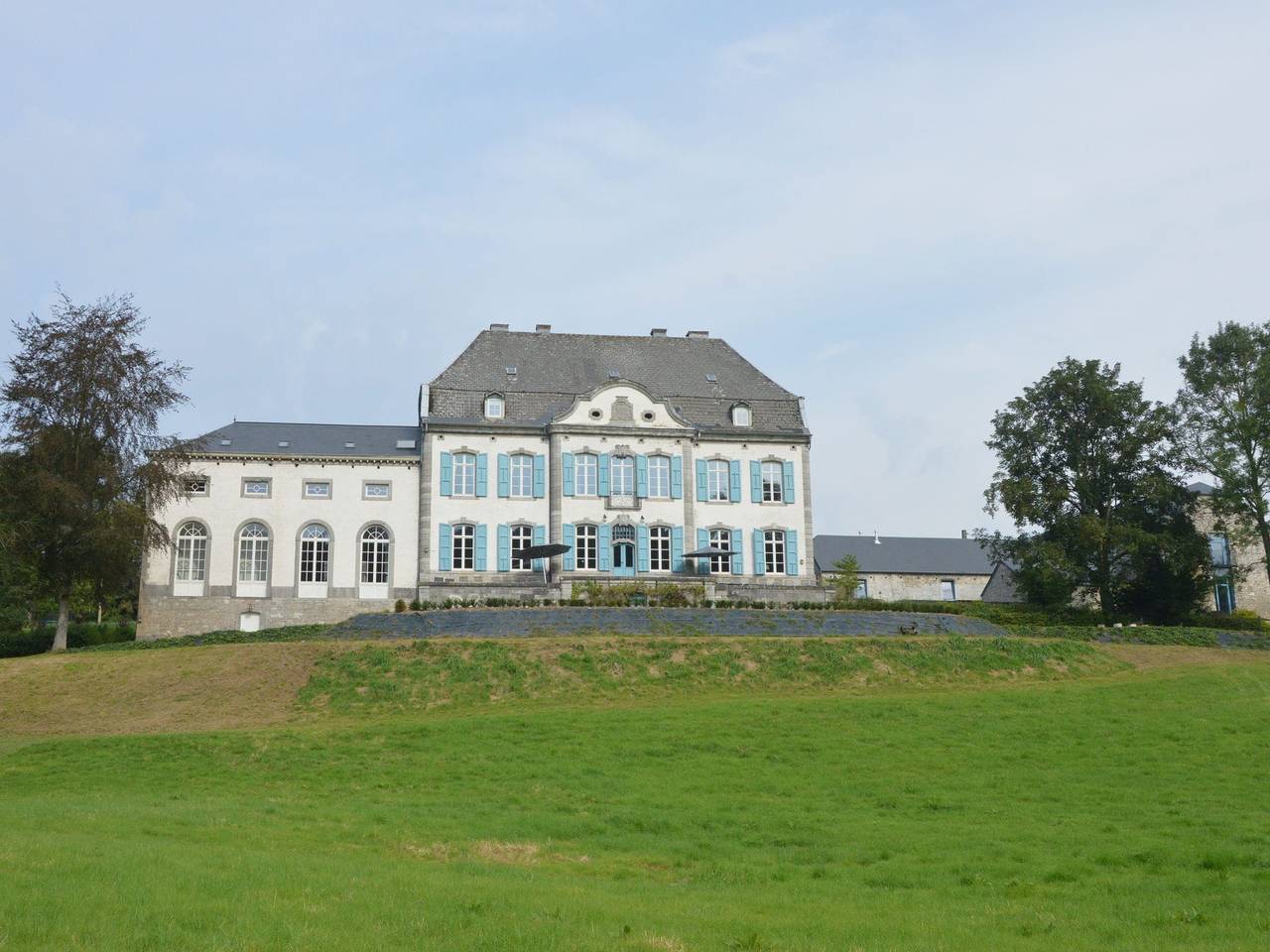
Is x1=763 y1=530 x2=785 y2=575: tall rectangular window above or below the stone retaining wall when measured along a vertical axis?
above

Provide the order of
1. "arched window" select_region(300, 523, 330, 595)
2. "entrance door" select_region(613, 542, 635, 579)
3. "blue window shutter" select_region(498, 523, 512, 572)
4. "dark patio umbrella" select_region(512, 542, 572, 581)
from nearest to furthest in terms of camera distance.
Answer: "dark patio umbrella" select_region(512, 542, 572, 581) → "arched window" select_region(300, 523, 330, 595) → "blue window shutter" select_region(498, 523, 512, 572) → "entrance door" select_region(613, 542, 635, 579)

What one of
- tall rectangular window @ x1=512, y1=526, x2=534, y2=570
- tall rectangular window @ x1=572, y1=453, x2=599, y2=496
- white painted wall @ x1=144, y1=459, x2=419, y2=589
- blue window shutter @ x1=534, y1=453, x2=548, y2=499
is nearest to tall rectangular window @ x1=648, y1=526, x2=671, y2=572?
tall rectangular window @ x1=572, y1=453, x2=599, y2=496

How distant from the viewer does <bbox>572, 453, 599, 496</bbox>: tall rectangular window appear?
50281mm

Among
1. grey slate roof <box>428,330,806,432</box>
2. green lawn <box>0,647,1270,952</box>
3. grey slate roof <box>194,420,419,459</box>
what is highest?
grey slate roof <box>428,330,806,432</box>

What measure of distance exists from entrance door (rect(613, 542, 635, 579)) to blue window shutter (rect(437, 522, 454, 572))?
679 centimetres

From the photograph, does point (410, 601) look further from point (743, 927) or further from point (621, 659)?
point (743, 927)

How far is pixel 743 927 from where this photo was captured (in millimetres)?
11156

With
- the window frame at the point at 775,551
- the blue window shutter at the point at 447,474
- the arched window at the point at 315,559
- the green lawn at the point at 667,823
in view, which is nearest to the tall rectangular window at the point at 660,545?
the window frame at the point at 775,551

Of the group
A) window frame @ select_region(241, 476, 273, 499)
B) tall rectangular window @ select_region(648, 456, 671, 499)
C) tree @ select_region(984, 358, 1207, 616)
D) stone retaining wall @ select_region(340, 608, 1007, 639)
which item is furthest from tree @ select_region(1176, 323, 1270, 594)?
window frame @ select_region(241, 476, 273, 499)

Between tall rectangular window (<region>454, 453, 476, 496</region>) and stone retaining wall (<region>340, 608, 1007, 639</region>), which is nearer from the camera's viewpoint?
stone retaining wall (<region>340, 608, 1007, 639</region>)

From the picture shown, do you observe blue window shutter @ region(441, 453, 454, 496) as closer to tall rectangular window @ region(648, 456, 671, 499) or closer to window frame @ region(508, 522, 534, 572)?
window frame @ region(508, 522, 534, 572)

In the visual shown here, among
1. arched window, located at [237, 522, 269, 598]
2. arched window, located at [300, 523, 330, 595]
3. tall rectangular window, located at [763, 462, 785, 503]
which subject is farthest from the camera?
tall rectangular window, located at [763, 462, 785, 503]

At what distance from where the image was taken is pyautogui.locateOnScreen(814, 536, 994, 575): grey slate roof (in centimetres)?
7500

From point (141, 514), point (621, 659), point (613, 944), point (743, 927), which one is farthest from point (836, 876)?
point (141, 514)
